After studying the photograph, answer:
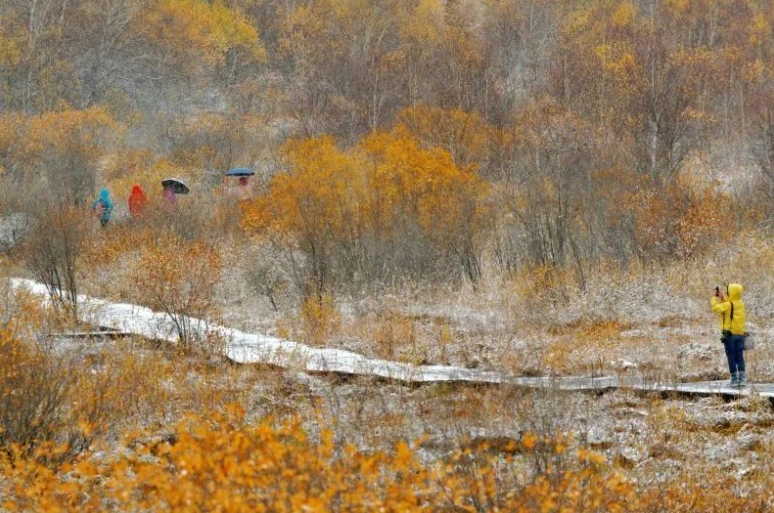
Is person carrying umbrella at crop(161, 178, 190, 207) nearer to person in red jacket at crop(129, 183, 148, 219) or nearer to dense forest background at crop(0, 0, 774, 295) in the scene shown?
person in red jacket at crop(129, 183, 148, 219)

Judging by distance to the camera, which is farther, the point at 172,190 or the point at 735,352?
the point at 172,190

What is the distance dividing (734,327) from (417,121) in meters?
20.0

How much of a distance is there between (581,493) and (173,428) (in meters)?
4.33

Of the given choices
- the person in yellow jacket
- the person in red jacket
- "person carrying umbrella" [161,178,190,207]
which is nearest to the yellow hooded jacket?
the person in yellow jacket

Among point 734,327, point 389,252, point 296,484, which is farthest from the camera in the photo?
point 389,252

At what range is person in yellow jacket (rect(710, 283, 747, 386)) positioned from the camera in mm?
10617

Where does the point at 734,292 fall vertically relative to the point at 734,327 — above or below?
above

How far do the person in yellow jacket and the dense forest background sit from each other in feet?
19.5

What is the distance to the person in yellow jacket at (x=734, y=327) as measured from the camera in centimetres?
1062

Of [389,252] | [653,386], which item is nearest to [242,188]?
[389,252]

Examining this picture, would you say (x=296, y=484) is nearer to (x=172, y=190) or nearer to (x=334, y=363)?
(x=334, y=363)

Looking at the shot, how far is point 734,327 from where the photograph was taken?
10.6 m

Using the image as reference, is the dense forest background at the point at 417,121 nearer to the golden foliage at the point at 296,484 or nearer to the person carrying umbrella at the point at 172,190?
the person carrying umbrella at the point at 172,190

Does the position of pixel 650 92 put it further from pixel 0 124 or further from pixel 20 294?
pixel 0 124
